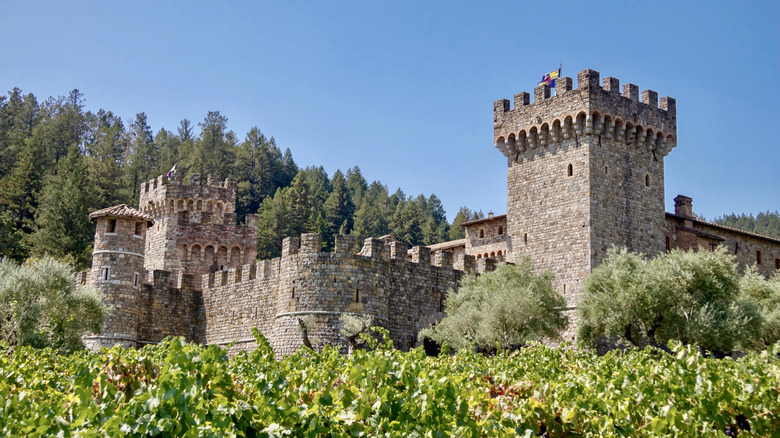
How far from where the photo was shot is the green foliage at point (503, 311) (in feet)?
87.1

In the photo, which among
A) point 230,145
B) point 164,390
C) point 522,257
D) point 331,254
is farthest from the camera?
point 230,145

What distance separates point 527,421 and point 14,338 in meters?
20.2

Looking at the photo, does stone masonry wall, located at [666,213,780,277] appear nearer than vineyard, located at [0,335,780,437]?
No

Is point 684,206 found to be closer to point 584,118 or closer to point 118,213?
point 584,118

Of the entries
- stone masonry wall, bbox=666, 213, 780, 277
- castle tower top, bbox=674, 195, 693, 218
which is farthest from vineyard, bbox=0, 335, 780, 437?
castle tower top, bbox=674, 195, 693, 218

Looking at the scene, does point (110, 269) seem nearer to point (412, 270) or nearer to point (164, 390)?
point (412, 270)

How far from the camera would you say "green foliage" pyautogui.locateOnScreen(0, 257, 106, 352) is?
25.2 meters

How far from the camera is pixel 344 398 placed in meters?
8.65

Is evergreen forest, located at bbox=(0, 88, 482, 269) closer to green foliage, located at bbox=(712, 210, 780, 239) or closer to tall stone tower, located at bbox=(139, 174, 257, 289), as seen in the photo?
tall stone tower, located at bbox=(139, 174, 257, 289)

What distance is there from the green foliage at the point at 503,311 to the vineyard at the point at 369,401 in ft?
40.9

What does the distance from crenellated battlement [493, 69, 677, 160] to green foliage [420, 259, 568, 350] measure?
550 centimetres

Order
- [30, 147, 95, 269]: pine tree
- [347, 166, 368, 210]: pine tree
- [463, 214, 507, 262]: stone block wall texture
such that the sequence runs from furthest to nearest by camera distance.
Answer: [347, 166, 368, 210]: pine tree
[30, 147, 95, 269]: pine tree
[463, 214, 507, 262]: stone block wall texture

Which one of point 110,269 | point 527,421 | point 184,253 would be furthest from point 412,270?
point 527,421

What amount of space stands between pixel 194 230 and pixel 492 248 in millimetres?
14863
